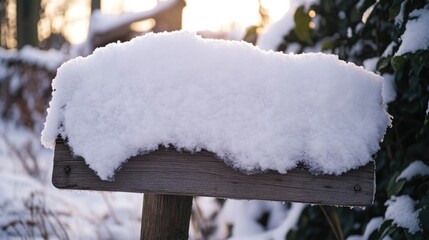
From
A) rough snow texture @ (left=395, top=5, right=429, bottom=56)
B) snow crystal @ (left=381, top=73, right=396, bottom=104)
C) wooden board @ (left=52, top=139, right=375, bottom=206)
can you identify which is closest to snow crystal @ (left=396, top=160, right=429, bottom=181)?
snow crystal @ (left=381, top=73, right=396, bottom=104)

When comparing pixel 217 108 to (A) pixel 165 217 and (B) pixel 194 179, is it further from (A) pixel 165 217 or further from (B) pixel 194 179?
(A) pixel 165 217

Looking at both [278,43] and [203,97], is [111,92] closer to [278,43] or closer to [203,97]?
[203,97]

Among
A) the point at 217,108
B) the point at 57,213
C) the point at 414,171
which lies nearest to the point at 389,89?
the point at 414,171

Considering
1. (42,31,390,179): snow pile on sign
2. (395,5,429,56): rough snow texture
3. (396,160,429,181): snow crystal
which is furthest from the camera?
(396,160,429,181): snow crystal

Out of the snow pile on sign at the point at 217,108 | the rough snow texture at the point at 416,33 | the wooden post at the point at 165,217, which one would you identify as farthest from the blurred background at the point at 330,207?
the wooden post at the point at 165,217

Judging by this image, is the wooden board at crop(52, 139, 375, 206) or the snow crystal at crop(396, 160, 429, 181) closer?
the wooden board at crop(52, 139, 375, 206)

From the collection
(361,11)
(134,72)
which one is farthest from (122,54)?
(361,11)

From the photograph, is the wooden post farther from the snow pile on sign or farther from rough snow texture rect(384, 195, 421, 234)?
rough snow texture rect(384, 195, 421, 234)
